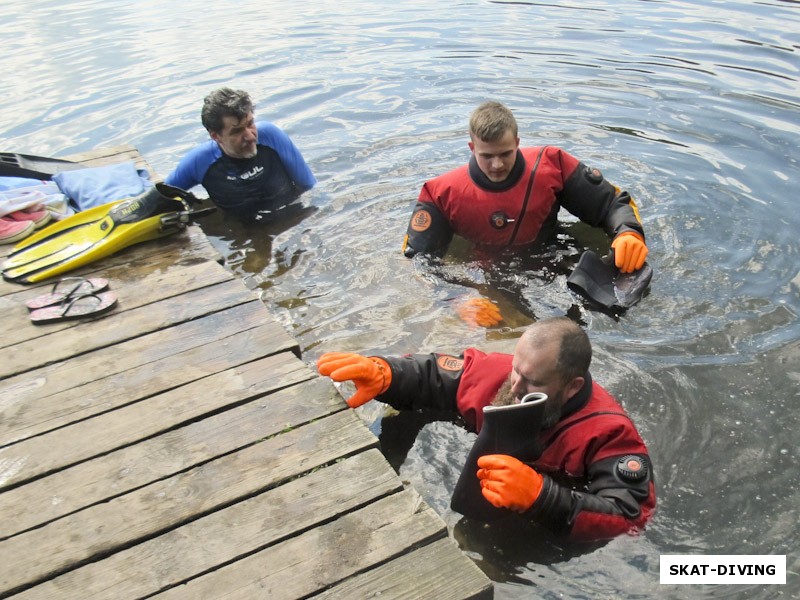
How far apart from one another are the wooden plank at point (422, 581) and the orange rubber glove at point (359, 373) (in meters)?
0.90

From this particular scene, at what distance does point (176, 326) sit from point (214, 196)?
2493 millimetres

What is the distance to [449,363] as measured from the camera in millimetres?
3195

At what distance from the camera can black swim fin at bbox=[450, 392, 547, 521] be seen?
8.42 ft

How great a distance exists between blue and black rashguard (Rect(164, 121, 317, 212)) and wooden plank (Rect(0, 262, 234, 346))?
1704 mm

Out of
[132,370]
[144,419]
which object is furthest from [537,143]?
[144,419]

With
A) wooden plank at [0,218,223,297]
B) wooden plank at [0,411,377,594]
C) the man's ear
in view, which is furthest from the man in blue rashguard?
the man's ear

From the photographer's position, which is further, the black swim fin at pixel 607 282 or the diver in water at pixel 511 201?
the diver in water at pixel 511 201

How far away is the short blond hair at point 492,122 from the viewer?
13.3ft

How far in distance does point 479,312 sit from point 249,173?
2363 millimetres

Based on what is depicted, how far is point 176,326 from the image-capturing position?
3.40 m

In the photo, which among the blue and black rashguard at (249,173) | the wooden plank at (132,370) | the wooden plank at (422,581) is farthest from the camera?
the blue and black rashguard at (249,173)

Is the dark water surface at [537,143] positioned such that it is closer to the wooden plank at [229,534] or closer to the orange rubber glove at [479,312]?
the orange rubber glove at [479,312]

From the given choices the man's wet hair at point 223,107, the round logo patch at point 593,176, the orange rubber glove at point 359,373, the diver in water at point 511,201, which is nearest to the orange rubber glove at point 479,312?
the diver in water at point 511,201

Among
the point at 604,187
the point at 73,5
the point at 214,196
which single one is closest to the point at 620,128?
the point at 604,187
